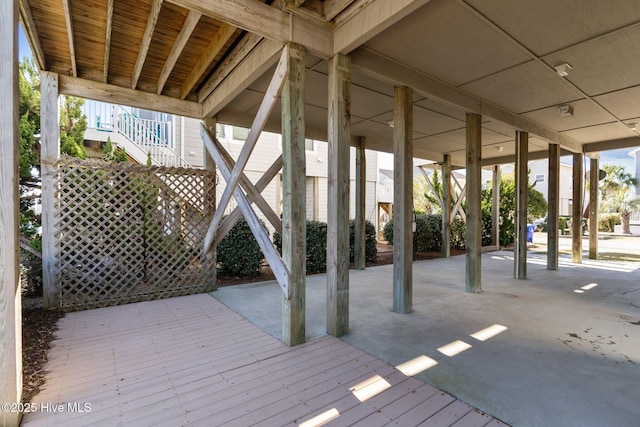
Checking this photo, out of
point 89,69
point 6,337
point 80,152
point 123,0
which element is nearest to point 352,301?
point 6,337

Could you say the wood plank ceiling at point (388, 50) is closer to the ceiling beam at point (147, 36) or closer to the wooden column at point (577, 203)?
the ceiling beam at point (147, 36)

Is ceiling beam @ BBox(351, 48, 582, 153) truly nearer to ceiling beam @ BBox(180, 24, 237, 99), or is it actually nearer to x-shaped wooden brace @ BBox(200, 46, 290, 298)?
x-shaped wooden brace @ BBox(200, 46, 290, 298)

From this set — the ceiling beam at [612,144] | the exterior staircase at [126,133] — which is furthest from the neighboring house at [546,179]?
the exterior staircase at [126,133]

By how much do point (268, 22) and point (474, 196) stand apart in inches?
144

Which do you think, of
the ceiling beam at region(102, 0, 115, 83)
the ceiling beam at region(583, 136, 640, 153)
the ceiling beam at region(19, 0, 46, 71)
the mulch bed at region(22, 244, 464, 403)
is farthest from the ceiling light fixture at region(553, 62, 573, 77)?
the mulch bed at region(22, 244, 464, 403)

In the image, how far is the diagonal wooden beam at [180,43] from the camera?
297 cm

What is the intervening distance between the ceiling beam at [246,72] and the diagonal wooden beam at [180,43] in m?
0.61

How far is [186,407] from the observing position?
76.2 inches

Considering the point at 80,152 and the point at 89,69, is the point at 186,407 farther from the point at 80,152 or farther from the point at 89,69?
the point at 80,152

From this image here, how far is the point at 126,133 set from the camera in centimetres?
775

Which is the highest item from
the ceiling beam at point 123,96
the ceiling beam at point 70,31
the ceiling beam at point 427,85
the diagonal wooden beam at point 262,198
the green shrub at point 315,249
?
the ceiling beam at point 70,31

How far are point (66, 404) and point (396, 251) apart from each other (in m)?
3.19

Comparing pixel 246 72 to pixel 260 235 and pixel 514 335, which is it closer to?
pixel 260 235

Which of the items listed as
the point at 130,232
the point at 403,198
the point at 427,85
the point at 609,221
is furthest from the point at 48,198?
the point at 609,221
